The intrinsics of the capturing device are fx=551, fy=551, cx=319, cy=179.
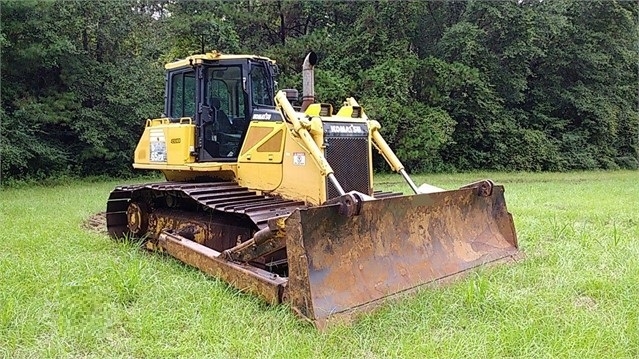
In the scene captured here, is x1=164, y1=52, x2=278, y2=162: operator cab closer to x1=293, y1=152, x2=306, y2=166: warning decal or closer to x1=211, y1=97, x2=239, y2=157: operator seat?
x1=211, y1=97, x2=239, y2=157: operator seat

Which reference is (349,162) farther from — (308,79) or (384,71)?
(384,71)

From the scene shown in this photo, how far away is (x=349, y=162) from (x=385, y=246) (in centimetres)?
130

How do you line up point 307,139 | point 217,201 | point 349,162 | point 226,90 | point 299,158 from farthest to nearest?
point 226,90 < point 349,162 < point 299,158 < point 217,201 < point 307,139

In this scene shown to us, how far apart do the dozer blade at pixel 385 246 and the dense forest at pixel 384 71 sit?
12444mm

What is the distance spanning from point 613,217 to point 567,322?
483 cm

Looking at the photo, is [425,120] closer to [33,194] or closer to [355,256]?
[33,194]

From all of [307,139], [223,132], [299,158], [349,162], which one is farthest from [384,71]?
[307,139]

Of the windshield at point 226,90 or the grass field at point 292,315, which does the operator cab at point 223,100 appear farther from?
the grass field at point 292,315

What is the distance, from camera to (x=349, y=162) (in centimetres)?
519

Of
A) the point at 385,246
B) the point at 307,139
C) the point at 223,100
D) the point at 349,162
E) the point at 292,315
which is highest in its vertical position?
the point at 223,100

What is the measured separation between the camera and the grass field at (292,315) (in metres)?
3.08

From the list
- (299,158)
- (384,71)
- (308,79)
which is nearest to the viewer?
(299,158)

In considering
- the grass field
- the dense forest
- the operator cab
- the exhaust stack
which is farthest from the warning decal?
the dense forest

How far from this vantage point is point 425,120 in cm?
1809
